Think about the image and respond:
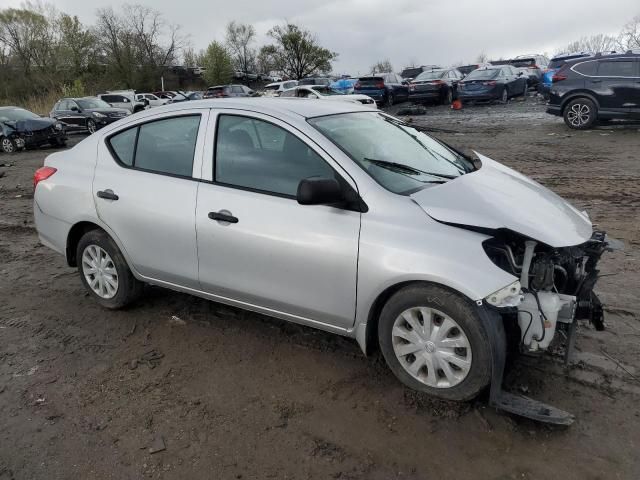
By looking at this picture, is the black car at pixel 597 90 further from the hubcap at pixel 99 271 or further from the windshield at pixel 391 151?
the hubcap at pixel 99 271

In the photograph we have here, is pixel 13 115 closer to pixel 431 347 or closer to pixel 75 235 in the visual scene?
pixel 75 235

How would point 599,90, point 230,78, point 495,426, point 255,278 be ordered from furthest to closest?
1. point 230,78
2. point 599,90
3. point 255,278
4. point 495,426

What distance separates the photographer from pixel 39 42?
5225 cm

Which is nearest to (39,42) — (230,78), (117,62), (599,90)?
(117,62)

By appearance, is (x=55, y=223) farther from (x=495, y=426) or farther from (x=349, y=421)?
(x=495, y=426)

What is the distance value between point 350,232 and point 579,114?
13097 millimetres

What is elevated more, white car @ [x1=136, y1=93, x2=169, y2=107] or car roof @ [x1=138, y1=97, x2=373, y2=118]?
car roof @ [x1=138, y1=97, x2=373, y2=118]

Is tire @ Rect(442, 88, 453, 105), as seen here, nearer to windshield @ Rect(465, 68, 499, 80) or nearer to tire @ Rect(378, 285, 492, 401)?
windshield @ Rect(465, 68, 499, 80)

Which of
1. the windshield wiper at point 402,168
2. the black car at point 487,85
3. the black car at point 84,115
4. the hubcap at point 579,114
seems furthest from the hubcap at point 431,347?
the black car at point 84,115

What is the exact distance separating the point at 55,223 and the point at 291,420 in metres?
2.84

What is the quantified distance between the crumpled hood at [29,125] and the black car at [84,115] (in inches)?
180

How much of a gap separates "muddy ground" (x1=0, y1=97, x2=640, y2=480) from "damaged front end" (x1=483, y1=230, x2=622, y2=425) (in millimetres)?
146

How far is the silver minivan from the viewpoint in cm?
289

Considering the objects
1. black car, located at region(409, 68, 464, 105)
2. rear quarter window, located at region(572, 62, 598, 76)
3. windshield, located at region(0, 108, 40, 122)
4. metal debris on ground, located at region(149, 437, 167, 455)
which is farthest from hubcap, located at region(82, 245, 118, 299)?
black car, located at region(409, 68, 464, 105)
